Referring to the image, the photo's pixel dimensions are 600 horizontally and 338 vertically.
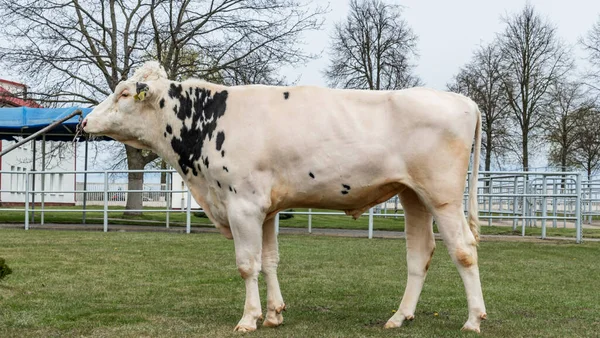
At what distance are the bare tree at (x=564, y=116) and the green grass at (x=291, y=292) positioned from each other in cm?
2379

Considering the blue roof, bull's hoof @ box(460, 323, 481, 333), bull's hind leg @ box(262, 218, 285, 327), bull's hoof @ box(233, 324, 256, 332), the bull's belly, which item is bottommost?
bull's hoof @ box(233, 324, 256, 332)

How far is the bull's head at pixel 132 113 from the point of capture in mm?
6070

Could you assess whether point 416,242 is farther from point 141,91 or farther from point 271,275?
point 141,91

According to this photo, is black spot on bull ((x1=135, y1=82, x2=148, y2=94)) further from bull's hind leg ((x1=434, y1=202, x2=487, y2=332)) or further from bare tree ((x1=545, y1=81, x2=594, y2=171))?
bare tree ((x1=545, y1=81, x2=594, y2=171))

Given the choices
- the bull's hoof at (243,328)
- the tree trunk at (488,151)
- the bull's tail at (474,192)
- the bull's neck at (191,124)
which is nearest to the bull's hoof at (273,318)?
the bull's hoof at (243,328)

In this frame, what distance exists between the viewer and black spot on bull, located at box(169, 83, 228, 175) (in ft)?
19.3

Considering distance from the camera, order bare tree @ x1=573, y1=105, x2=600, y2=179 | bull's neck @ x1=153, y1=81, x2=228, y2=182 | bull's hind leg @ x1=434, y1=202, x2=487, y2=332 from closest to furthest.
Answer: bull's hind leg @ x1=434, y1=202, x2=487, y2=332 < bull's neck @ x1=153, y1=81, x2=228, y2=182 < bare tree @ x1=573, y1=105, x2=600, y2=179

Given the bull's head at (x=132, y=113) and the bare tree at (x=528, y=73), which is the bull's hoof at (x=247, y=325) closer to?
the bull's head at (x=132, y=113)

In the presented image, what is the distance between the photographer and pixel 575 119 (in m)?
35.5

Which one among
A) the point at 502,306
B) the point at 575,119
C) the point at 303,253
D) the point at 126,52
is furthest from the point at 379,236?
the point at 575,119

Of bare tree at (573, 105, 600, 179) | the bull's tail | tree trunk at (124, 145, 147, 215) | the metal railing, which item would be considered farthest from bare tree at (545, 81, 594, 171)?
the bull's tail

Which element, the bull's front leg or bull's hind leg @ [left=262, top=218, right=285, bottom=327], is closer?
the bull's front leg

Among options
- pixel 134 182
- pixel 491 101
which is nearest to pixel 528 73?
pixel 491 101

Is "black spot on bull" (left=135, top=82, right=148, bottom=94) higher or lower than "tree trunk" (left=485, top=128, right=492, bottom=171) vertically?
lower
